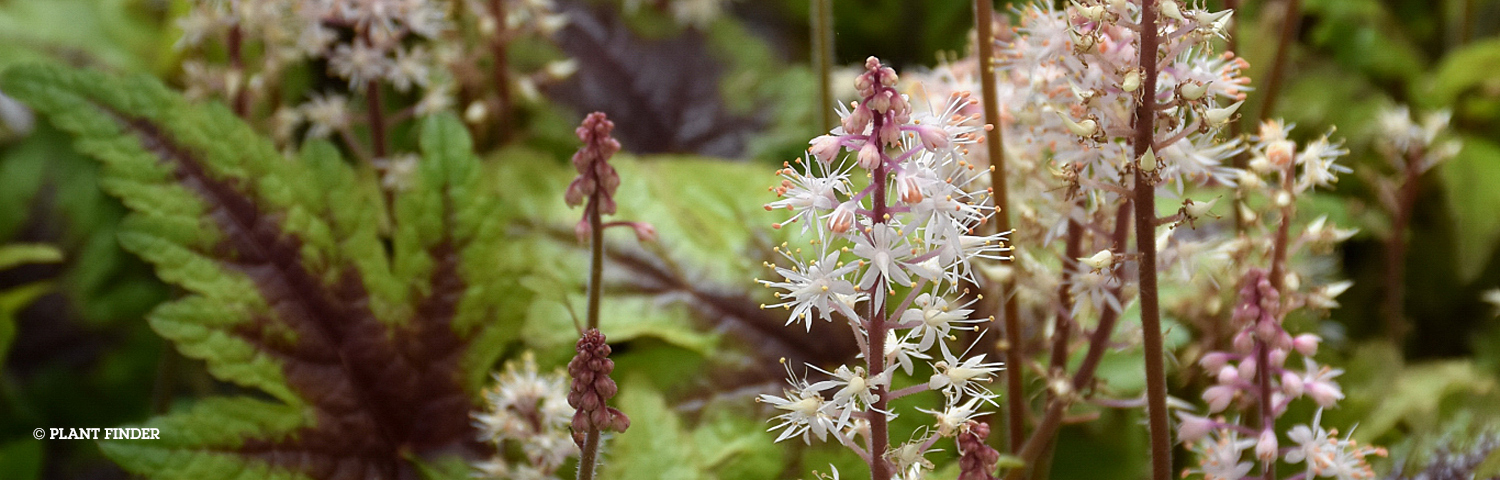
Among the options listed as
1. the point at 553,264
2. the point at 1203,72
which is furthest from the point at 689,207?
the point at 1203,72

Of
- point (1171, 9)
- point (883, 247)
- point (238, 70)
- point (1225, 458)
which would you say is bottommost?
point (1225, 458)

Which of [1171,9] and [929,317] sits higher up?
[1171,9]

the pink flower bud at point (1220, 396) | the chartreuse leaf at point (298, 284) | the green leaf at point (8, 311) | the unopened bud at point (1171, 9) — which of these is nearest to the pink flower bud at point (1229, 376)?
the pink flower bud at point (1220, 396)

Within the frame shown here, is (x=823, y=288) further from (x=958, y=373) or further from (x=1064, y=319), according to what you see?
(x=1064, y=319)

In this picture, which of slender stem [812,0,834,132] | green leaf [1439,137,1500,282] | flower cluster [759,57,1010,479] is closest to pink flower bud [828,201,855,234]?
flower cluster [759,57,1010,479]

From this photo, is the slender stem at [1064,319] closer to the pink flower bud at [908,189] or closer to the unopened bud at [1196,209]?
the unopened bud at [1196,209]

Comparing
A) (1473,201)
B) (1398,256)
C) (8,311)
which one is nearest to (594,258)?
(8,311)

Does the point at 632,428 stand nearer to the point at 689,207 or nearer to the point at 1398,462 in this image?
the point at 689,207

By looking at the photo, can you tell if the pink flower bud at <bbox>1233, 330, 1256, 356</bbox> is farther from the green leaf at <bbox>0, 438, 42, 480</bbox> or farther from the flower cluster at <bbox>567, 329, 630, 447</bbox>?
the green leaf at <bbox>0, 438, 42, 480</bbox>
